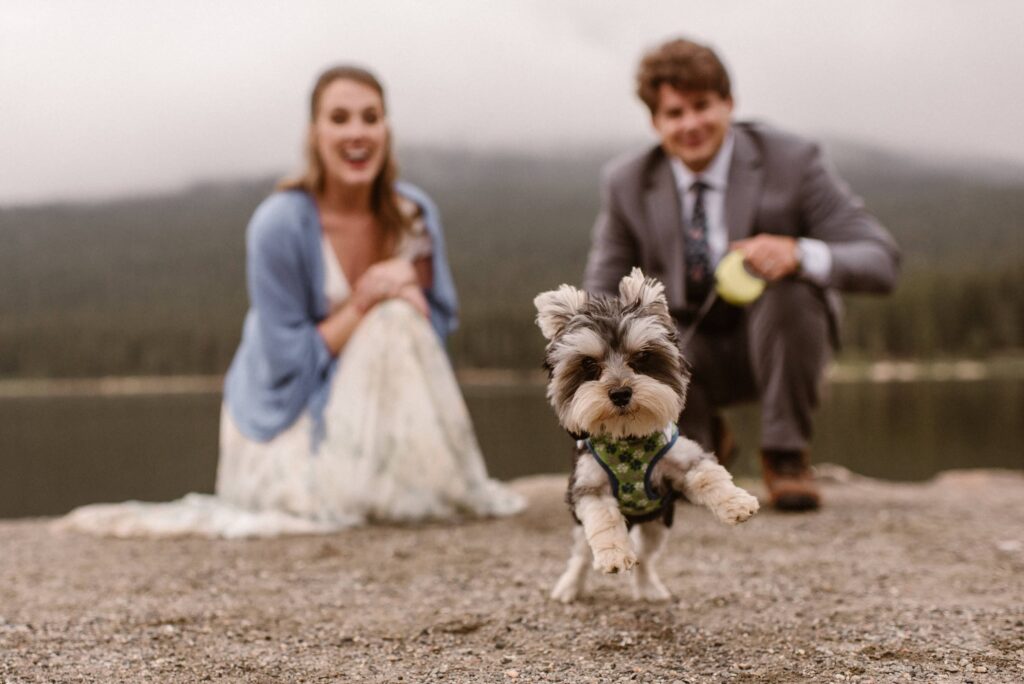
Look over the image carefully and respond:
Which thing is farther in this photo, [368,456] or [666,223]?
[368,456]

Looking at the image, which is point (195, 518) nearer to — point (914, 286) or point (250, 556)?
point (250, 556)

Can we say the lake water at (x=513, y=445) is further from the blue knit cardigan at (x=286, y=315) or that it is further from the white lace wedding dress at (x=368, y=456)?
the blue knit cardigan at (x=286, y=315)

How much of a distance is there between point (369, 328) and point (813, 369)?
340cm

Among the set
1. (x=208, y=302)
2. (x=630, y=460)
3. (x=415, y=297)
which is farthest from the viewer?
(x=208, y=302)

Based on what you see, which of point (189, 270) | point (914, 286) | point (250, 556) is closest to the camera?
point (250, 556)

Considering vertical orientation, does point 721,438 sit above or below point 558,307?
below

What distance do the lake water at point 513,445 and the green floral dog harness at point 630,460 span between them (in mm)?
4946

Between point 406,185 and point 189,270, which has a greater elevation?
point 406,185

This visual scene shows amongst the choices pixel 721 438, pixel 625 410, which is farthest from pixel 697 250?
pixel 625 410

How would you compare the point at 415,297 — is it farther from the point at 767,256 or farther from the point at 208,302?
the point at 208,302

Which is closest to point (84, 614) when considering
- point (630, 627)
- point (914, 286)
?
point (630, 627)

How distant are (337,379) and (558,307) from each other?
4.08 meters

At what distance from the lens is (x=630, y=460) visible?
413 cm

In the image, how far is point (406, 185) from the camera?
8.61 meters
